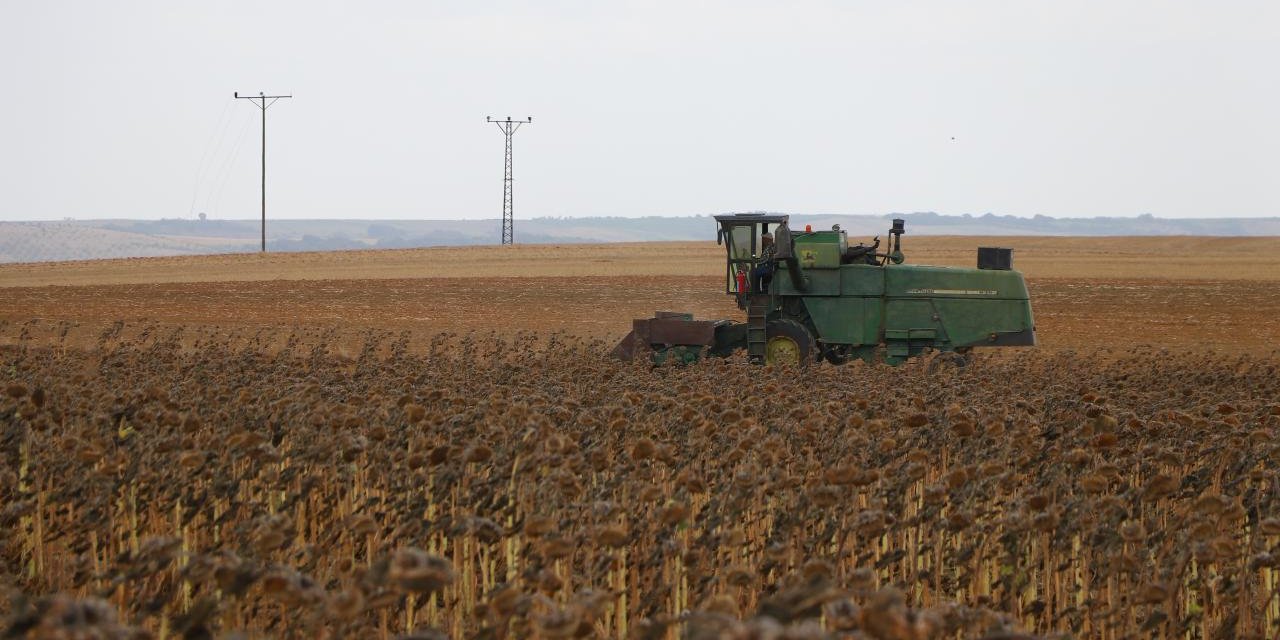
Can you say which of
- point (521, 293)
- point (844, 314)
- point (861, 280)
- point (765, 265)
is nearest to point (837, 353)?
point (844, 314)

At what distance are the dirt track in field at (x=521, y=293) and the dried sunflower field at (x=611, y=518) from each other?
13776 mm

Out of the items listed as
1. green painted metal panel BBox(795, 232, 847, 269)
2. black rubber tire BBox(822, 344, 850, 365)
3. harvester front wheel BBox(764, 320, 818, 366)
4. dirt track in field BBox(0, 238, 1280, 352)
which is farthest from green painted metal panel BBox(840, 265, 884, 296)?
dirt track in field BBox(0, 238, 1280, 352)

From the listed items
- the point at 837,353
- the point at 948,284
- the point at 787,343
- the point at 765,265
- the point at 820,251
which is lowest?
the point at 837,353

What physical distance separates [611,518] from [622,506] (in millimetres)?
84

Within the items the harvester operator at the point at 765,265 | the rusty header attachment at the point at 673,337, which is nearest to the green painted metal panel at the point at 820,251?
the harvester operator at the point at 765,265

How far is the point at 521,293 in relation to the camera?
41.8m

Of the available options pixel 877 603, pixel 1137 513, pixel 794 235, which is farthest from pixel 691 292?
pixel 877 603

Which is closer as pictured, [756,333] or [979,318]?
[756,333]

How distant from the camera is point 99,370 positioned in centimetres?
1374

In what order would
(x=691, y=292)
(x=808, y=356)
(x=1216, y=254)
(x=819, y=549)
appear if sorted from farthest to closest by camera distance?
(x=1216, y=254), (x=691, y=292), (x=808, y=356), (x=819, y=549)

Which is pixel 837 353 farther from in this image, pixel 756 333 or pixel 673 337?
pixel 673 337

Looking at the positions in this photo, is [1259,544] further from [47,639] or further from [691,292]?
[691,292]

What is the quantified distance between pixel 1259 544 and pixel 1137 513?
44.3 inches

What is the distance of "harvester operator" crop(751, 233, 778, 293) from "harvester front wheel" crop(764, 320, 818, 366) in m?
0.78
